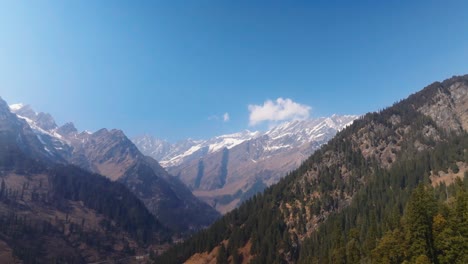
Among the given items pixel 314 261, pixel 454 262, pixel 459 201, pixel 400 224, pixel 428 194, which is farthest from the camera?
pixel 314 261

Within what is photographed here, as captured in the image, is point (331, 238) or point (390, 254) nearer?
point (390, 254)

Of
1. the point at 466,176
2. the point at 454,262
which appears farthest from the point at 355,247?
the point at 466,176

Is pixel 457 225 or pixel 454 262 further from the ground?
pixel 457 225

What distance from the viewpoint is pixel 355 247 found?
142500 millimetres

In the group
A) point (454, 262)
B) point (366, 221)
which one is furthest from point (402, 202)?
point (454, 262)

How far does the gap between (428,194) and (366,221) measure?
8277 cm

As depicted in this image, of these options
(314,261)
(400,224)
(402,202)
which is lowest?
Result: (314,261)

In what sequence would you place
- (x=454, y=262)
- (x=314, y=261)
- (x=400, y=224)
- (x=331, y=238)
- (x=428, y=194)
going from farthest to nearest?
1. (x=331, y=238)
2. (x=314, y=261)
3. (x=400, y=224)
4. (x=428, y=194)
5. (x=454, y=262)

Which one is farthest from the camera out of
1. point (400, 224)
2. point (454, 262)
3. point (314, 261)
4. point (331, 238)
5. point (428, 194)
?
point (331, 238)

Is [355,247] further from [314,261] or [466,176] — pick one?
[466,176]

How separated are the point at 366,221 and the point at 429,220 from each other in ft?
289

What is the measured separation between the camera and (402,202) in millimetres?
194750

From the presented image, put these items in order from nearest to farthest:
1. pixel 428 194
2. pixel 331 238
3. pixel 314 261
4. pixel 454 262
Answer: pixel 454 262, pixel 428 194, pixel 314 261, pixel 331 238

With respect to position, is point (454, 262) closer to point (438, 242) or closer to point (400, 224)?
point (438, 242)
